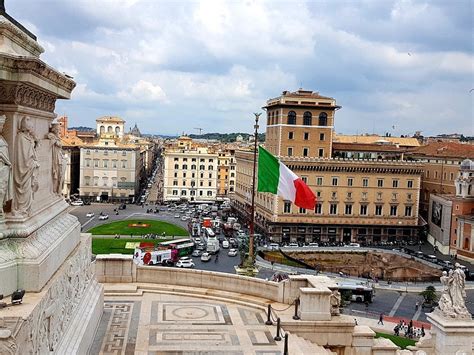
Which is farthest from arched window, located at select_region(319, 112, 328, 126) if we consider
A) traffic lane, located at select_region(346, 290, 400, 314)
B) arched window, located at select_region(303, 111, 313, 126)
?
traffic lane, located at select_region(346, 290, 400, 314)

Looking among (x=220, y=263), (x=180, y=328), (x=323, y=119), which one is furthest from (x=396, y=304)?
(x=323, y=119)

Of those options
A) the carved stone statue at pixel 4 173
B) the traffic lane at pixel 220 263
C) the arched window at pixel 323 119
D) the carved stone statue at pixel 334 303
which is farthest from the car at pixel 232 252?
the carved stone statue at pixel 4 173

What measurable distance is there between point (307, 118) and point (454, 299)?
50852 mm

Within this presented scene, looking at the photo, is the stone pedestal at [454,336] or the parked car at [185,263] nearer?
the stone pedestal at [454,336]

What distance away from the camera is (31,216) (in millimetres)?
8977

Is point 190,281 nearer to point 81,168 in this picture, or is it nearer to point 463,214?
point 463,214

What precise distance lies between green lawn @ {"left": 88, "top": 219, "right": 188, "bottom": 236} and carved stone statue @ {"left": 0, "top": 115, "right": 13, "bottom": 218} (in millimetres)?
51047

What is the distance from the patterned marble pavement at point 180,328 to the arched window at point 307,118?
5239 centimetres

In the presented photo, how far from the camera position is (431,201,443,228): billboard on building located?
6275 cm

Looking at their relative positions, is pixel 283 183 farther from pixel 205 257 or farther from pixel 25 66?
pixel 205 257

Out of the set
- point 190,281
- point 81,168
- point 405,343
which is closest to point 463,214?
point 405,343

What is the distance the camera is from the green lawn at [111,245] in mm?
48469

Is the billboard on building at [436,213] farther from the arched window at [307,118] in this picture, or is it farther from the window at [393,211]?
the arched window at [307,118]

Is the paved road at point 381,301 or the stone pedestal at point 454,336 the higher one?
the stone pedestal at point 454,336
